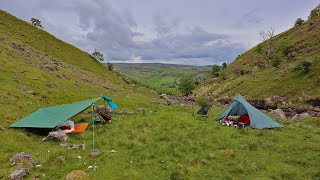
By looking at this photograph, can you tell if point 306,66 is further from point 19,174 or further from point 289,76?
point 19,174

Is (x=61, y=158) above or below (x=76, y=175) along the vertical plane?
above

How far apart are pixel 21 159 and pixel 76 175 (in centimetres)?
440

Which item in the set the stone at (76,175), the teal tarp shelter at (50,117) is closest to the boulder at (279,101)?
the teal tarp shelter at (50,117)

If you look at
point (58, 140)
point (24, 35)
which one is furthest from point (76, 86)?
point (24, 35)

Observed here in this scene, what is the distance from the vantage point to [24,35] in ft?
237

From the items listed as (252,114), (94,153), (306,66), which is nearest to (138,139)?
(94,153)

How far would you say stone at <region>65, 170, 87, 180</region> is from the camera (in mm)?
14461

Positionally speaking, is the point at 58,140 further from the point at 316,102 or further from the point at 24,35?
the point at 24,35

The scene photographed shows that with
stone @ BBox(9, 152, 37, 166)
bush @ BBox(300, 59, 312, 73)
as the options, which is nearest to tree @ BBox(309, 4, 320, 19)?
bush @ BBox(300, 59, 312, 73)

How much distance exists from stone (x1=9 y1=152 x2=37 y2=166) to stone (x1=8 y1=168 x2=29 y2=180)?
3.98ft

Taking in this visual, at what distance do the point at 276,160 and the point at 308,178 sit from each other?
9.36 feet

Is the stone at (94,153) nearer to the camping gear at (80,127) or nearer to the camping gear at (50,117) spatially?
the camping gear at (50,117)

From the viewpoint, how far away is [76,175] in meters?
14.6

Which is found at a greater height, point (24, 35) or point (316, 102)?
point (24, 35)
